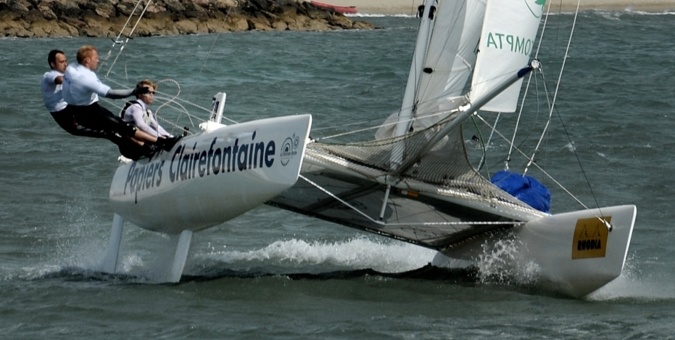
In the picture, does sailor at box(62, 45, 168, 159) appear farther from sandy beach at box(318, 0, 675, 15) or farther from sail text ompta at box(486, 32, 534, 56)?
sandy beach at box(318, 0, 675, 15)

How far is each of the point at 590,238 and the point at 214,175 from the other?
2.21 metres

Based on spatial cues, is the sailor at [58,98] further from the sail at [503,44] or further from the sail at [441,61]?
the sail at [503,44]

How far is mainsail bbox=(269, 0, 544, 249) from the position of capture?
780 cm

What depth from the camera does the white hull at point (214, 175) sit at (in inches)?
285

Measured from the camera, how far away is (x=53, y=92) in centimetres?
816

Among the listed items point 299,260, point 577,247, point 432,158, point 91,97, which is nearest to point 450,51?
point 432,158

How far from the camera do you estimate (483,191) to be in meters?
7.98

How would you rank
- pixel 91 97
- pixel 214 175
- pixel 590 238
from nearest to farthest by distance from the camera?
1. pixel 214 175
2. pixel 590 238
3. pixel 91 97

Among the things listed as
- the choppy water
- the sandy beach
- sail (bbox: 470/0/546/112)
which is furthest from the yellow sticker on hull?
the sandy beach

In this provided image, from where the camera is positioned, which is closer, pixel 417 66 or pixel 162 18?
pixel 417 66

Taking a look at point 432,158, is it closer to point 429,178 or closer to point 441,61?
point 429,178

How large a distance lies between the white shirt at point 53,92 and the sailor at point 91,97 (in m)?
0.08

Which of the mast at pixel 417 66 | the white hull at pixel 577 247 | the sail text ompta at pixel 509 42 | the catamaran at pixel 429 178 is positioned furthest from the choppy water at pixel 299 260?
the sail text ompta at pixel 509 42

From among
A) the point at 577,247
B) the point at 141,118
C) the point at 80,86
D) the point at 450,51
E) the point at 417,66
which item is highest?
the point at 450,51
